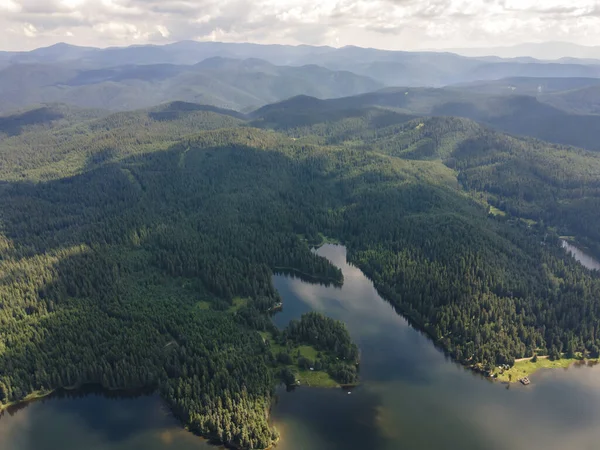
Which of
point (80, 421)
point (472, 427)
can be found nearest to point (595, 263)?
point (472, 427)

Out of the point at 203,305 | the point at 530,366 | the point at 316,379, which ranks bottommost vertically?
the point at 530,366

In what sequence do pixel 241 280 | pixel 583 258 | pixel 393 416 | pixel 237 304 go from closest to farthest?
pixel 393 416, pixel 237 304, pixel 241 280, pixel 583 258

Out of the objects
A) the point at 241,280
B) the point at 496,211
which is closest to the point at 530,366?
the point at 241,280

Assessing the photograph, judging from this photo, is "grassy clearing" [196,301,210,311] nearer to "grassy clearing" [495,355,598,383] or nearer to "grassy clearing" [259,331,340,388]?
"grassy clearing" [259,331,340,388]

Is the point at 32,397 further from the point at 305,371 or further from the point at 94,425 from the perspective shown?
the point at 305,371

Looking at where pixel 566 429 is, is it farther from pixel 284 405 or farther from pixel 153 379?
pixel 153 379

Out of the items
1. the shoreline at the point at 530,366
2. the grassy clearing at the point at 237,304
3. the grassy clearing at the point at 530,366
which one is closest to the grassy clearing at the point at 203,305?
the grassy clearing at the point at 237,304
